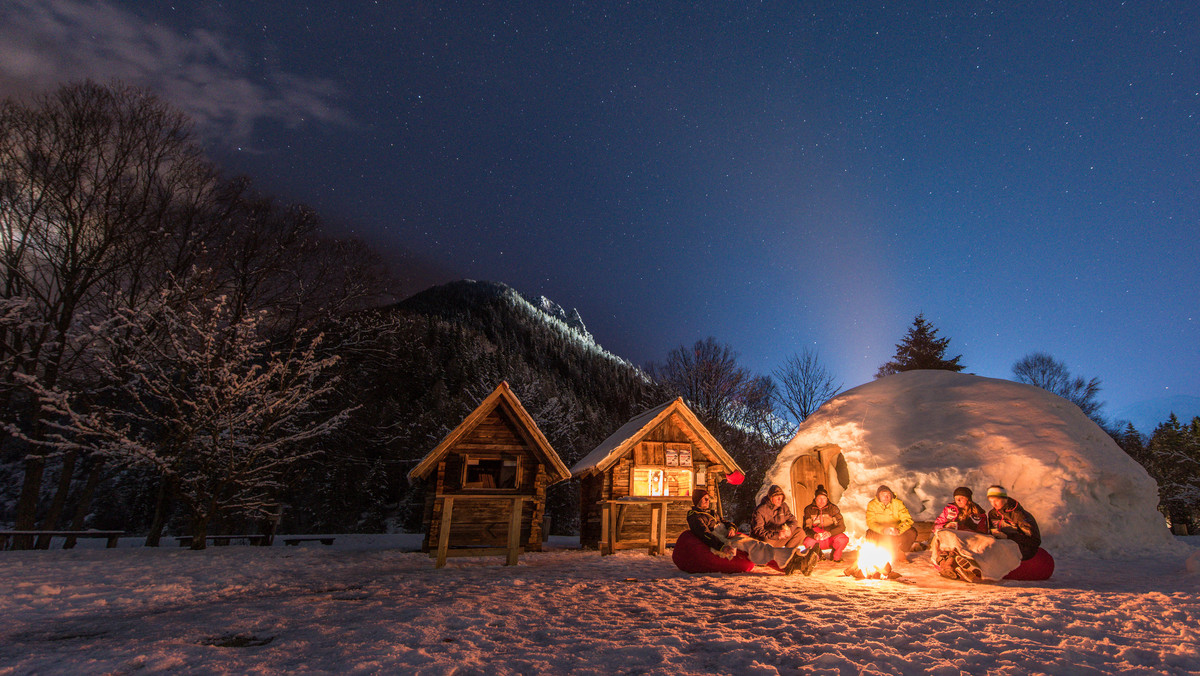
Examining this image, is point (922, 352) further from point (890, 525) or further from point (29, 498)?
point (29, 498)

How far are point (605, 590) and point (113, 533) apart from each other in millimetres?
13054

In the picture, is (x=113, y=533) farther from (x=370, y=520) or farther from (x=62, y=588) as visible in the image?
(x=370, y=520)

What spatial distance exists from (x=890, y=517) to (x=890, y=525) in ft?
0.45

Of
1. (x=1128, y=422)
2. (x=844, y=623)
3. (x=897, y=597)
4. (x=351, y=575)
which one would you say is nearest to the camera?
(x=844, y=623)

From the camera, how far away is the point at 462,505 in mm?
13367

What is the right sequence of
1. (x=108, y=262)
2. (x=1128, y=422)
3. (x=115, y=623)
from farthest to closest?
(x=1128, y=422) < (x=108, y=262) < (x=115, y=623)

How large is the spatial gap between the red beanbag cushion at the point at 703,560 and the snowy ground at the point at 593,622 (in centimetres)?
38

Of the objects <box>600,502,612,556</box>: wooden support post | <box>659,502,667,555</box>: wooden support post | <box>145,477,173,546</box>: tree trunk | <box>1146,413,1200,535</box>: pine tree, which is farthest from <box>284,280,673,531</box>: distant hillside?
<box>1146,413,1200,535</box>: pine tree

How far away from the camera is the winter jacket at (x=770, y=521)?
9.48 meters

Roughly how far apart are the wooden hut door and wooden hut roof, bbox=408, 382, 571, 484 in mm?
6114

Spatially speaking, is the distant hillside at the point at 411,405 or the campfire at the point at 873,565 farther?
the distant hillside at the point at 411,405

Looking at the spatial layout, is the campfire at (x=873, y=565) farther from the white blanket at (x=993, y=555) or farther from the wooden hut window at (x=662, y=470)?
the wooden hut window at (x=662, y=470)

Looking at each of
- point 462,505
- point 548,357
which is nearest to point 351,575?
point 462,505

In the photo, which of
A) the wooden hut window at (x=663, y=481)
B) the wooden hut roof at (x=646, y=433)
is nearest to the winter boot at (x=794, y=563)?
the wooden hut roof at (x=646, y=433)
